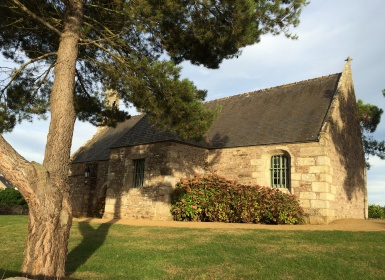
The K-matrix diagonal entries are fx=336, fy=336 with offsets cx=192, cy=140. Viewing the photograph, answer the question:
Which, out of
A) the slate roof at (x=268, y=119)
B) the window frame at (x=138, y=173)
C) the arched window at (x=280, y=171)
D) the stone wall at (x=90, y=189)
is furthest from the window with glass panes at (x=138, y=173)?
the arched window at (x=280, y=171)

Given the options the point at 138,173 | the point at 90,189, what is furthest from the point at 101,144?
the point at 138,173

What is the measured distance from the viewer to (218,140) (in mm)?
15859

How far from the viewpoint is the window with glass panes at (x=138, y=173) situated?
603 inches

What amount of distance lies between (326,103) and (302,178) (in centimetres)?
360

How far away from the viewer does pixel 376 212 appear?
64.2 feet

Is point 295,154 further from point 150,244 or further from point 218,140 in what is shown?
point 150,244

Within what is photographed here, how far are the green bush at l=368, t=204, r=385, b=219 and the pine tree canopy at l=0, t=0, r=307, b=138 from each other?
15.5m

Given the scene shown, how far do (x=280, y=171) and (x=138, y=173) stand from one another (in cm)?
635

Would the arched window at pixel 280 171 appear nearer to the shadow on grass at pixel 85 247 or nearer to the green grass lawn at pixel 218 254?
the green grass lawn at pixel 218 254

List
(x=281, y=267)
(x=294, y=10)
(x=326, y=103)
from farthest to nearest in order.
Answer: (x=326, y=103) → (x=294, y=10) → (x=281, y=267)

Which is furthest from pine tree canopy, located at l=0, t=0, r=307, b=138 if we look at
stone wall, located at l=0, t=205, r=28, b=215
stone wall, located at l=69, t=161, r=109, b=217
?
stone wall, located at l=0, t=205, r=28, b=215

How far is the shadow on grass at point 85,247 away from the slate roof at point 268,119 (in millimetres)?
5057

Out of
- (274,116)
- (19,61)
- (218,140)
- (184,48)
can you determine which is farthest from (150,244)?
(274,116)

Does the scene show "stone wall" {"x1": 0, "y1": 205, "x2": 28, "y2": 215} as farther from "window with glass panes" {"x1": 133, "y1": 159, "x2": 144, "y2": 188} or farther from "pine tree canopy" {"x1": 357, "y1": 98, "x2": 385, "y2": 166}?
"pine tree canopy" {"x1": 357, "y1": 98, "x2": 385, "y2": 166}
